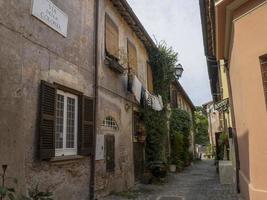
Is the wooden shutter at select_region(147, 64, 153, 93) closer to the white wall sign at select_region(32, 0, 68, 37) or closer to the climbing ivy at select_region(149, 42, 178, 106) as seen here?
the climbing ivy at select_region(149, 42, 178, 106)

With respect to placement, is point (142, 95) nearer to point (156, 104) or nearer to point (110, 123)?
point (156, 104)

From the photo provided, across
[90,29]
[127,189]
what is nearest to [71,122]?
[90,29]

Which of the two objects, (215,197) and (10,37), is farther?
(215,197)

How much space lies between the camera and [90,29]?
29.4 feet

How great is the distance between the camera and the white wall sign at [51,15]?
254 inches

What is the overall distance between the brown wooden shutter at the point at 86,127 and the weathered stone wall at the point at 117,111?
617 millimetres

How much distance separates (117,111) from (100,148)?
194 centimetres

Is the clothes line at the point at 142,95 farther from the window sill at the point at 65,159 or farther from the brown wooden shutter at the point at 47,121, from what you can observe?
the brown wooden shutter at the point at 47,121

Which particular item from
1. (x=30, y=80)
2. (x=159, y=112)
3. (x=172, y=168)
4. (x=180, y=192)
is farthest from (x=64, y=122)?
(x=172, y=168)

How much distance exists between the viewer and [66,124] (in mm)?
7574

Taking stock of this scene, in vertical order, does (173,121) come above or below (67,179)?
above

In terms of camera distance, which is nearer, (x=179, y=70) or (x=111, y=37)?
(x=111, y=37)

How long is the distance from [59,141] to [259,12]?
4933 mm

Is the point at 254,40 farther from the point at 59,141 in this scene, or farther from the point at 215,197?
the point at 215,197
